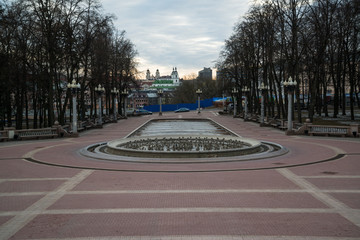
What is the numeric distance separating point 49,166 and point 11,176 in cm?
208

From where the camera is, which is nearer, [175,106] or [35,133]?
[35,133]

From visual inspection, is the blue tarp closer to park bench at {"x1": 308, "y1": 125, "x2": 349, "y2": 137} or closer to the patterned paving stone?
park bench at {"x1": 308, "y1": 125, "x2": 349, "y2": 137}

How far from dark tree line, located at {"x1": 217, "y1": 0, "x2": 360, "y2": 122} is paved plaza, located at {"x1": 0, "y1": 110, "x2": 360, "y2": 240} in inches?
796

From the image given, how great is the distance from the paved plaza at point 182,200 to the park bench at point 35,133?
12.3 meters

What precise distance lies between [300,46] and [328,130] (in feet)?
55.9

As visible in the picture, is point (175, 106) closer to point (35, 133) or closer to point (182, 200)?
point (35, 133)

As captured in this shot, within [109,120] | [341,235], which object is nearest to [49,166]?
[341,235]

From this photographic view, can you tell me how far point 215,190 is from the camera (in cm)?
982

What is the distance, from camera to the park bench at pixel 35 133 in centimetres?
2605

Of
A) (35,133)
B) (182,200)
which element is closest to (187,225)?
(182,200)

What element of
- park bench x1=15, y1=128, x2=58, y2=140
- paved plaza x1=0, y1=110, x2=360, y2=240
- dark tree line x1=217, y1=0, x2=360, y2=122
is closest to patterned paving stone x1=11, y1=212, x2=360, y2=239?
paved plaza x1=0, y1=110, x2=360, y2=240

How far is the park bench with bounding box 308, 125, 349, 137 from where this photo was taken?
25219 mm

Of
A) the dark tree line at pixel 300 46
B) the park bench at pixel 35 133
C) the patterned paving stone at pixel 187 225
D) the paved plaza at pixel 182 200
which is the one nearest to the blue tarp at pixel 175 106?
the dark tree line at pixel 300 46

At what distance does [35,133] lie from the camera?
87.7 ft
